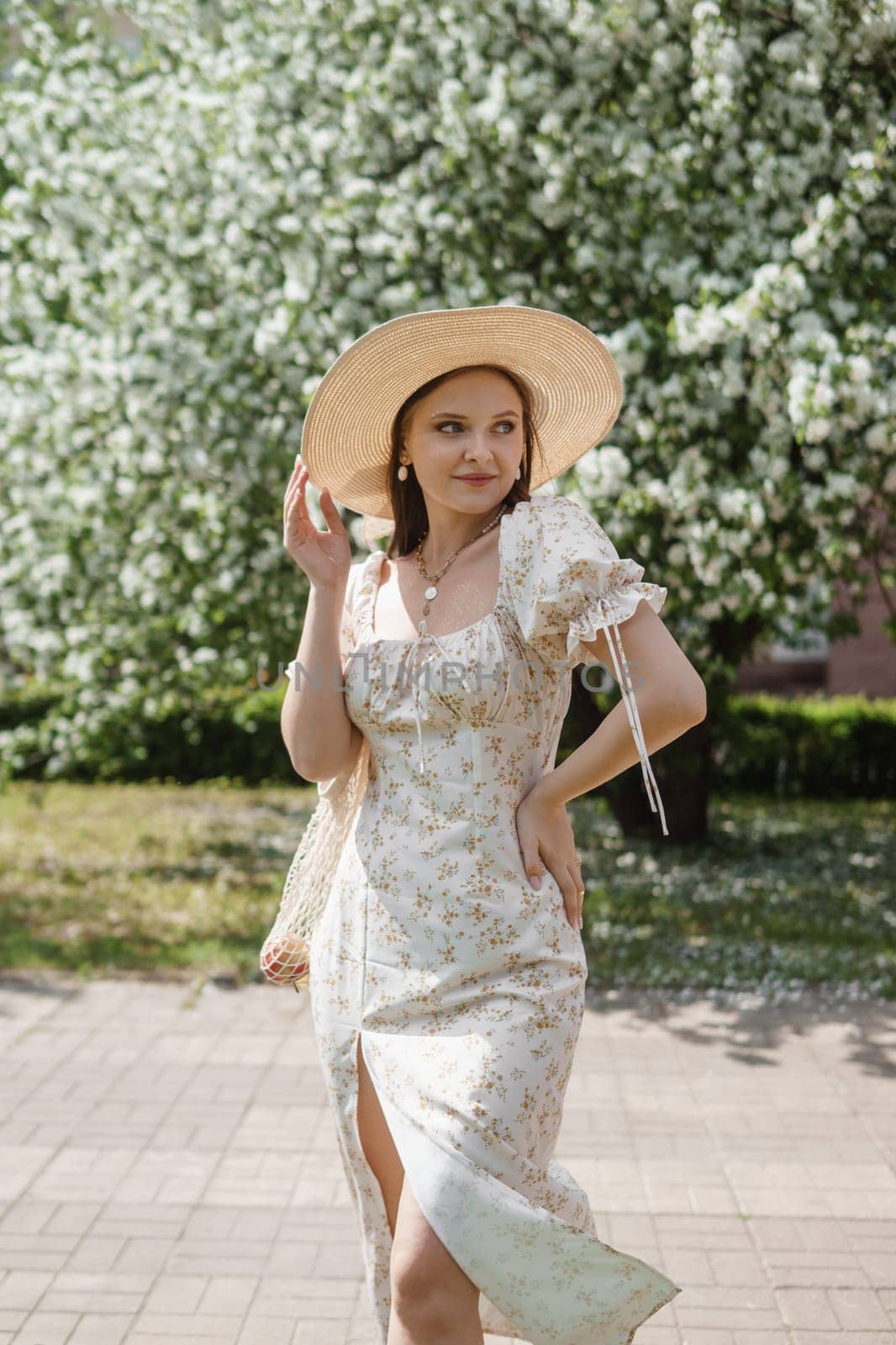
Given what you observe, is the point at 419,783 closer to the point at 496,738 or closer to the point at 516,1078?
the point at 496,738

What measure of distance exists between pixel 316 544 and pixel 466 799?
56 cm

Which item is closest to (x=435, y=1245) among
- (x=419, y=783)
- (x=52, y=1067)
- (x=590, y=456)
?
(x=419, y=783)

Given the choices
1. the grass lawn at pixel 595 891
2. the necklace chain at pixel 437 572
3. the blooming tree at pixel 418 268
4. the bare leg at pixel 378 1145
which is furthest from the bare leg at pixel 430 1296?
the grass lawn at pixel 595 891

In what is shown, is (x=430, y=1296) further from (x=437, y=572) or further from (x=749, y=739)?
(x=749, y=739)

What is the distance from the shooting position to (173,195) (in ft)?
23.1

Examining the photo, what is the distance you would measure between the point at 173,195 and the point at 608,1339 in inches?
239

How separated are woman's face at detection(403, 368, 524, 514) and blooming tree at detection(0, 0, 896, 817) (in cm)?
277

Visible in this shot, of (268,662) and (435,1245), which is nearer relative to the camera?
(435,1245)

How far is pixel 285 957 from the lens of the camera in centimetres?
279

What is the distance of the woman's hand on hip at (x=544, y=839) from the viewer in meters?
2.42

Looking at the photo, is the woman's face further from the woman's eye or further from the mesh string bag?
the mesh string bag

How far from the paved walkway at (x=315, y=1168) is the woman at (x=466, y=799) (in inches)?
37.6

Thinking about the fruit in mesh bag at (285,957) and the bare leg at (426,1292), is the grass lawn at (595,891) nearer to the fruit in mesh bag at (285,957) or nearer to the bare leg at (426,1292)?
the fruit in mesh bag at (285,957)

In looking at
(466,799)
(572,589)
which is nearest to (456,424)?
(572,589)
